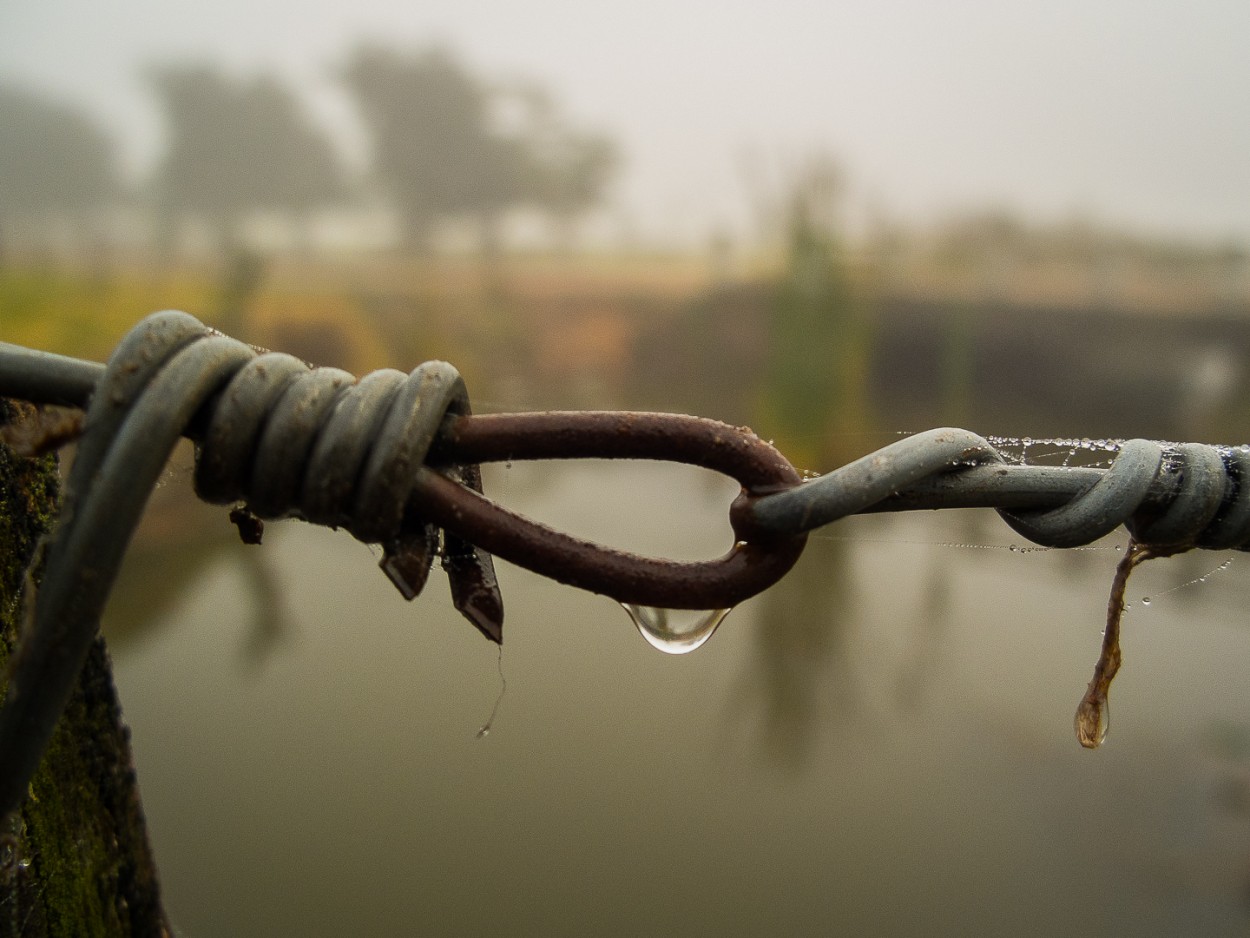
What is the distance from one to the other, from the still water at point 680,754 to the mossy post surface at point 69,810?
1.59 metres

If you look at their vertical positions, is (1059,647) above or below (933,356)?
below

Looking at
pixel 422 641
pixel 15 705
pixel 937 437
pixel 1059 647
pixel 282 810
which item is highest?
pixel 937 437

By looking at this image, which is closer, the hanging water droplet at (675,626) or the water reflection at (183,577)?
the hanging water droplet at (675,626)

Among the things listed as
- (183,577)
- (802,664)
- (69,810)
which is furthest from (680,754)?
(183,577)

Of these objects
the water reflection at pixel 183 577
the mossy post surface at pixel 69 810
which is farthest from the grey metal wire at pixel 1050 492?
the water reflection at pixel 183 577

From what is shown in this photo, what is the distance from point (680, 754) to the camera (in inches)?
133

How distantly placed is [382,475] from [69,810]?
0.97 feet

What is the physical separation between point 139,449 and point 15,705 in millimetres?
82

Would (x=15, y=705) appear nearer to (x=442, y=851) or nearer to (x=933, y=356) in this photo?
(x=442, y=851)

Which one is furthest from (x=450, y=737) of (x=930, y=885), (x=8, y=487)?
(x=8, y=487)

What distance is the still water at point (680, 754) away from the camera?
2619 millimetres

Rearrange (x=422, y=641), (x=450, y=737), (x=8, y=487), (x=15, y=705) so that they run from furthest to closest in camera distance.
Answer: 1. (x=422, y=641)
2. (x=450, y=737)
3. (x=8, y=487)
4. (x=15, y=705)

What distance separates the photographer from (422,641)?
3869 mm

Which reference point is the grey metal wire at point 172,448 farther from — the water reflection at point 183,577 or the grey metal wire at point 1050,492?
the water reflection at point 183,577
